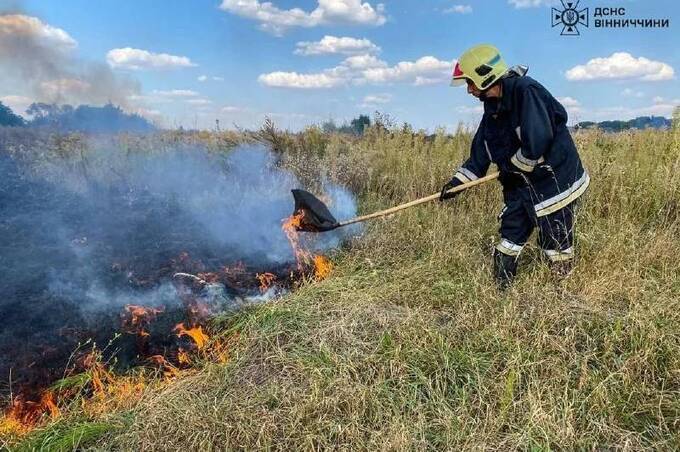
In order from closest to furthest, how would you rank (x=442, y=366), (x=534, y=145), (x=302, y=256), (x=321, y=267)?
Result: (x=442, y=366) < (x=534, y=145) < (x=321, y=267) < (x=302, y=256)

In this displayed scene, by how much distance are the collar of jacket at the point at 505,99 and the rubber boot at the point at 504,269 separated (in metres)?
1.22

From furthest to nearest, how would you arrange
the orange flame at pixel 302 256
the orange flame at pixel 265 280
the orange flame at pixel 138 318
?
the orange flame at pixel 302 256, the orange flame at pixel 265 280, the orange flame at pixel 138 318

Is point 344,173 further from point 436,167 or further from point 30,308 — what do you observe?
point 30,308

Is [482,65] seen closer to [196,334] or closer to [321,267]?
[321,267]

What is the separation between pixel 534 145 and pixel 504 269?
43.6 inches

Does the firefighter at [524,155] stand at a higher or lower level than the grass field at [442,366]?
higher

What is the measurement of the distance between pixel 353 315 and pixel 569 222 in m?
2.01

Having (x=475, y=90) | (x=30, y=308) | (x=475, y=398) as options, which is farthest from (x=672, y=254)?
(x=30, y=308)

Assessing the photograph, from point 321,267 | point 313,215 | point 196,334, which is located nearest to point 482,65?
point 313,215

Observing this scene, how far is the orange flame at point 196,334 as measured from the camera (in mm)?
3869

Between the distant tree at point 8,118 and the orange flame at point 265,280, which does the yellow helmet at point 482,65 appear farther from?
the distant tree at point 8,118

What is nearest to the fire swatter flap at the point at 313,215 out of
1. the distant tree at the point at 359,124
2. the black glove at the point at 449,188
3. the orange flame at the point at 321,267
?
the orange flame at the point at 321,267

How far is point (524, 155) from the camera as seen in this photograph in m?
3.95

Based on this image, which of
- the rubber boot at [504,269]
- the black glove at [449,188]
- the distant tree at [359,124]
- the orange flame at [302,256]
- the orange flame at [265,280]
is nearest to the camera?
the rubber boot at [504,269]
